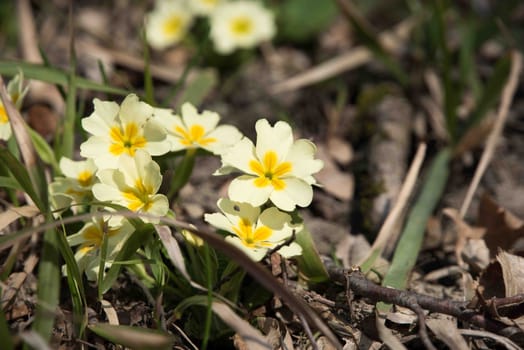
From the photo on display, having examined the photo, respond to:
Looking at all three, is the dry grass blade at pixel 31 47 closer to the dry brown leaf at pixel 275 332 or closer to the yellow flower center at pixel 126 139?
the yellow flower center at pixel 126 139

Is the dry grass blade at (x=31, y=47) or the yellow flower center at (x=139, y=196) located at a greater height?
the dry grass blade at (x=31, y=47)

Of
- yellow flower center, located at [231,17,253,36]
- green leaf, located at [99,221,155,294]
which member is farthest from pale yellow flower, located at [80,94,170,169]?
yellow flower center, located at [231,17,253,36]

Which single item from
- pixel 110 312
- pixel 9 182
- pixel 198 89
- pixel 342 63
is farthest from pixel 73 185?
pixel 342 63

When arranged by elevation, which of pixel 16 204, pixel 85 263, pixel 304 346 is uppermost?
pixel 16 204

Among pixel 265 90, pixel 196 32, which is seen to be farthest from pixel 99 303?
pixel 196 32

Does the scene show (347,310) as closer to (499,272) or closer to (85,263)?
(499,272)

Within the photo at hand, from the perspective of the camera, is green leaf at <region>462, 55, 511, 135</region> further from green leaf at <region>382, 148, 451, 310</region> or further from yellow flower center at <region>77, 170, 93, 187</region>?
yellow flower center at <region>77, 170, 93, 187</region>

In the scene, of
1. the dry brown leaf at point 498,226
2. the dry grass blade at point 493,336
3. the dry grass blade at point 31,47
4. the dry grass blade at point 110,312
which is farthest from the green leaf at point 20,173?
the dry brown leaf at point 498,226
